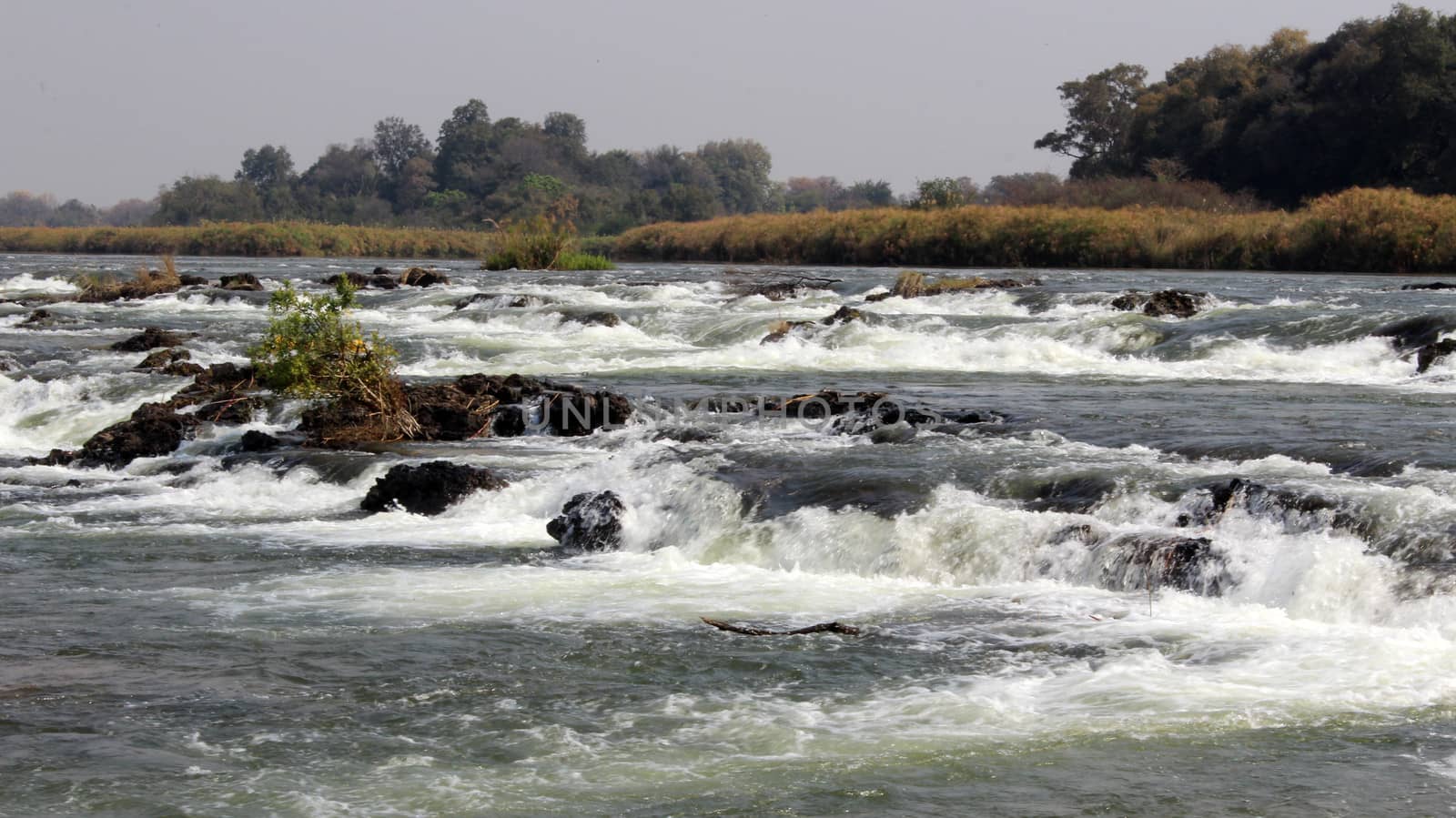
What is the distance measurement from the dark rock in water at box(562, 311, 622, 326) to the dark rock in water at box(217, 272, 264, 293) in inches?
395

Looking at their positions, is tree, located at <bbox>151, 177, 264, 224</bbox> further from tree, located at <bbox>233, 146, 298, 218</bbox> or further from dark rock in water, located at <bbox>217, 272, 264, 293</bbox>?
dark rock in water, located at <bbox>217, 272, 264, 293</bbox>

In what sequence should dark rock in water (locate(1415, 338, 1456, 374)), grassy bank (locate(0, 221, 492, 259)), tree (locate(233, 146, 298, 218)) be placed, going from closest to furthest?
dark rock in water (locate(1415, 338, 1456, 374))
grassy bank (locate(0, 221, 492, 259))
tree (locate(233, 146, 298, 218))

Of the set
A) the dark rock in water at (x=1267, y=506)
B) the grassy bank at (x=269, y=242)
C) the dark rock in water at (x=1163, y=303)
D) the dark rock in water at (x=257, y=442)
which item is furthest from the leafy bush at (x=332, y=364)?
the grassy bank at (x=269, y=242)

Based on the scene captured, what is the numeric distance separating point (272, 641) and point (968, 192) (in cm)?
4824

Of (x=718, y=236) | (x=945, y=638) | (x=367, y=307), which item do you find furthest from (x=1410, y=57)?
(x=945, y=638)

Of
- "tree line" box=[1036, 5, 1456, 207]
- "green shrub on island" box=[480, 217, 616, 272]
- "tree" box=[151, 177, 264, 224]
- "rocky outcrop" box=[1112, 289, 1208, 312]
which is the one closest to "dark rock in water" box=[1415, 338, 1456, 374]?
"rocky outcrop" box=[1112, 289, 1208, 312]

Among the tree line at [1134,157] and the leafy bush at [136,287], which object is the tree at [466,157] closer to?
the tree line at [1134,157]

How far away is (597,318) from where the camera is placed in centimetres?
2561

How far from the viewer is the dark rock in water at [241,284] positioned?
32.9 meters

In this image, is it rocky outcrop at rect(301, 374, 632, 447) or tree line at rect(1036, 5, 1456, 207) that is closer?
rocky outcrop at rect(301, 374, 632, 447)

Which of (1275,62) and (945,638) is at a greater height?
(1275,62)

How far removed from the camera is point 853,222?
47188 mm

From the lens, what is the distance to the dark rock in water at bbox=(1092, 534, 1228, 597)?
853 cm

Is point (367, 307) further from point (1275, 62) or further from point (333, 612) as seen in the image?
point (1275, 62)
